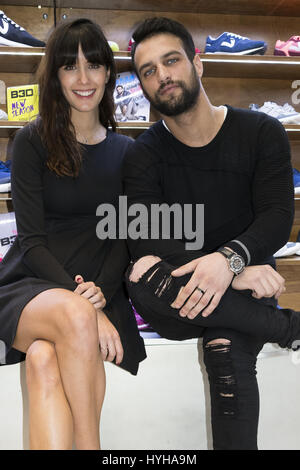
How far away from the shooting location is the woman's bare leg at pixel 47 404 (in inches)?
38.6

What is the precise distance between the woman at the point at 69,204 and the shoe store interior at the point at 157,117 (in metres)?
0.13

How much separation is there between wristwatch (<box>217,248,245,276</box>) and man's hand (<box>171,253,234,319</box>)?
1 cm

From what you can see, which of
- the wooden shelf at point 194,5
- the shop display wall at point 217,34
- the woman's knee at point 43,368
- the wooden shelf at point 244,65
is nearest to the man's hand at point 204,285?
the woman's knee at point 43,368

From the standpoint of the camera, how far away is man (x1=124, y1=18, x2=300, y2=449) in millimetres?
1145

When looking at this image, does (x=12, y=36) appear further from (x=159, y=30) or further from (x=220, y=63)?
(x=159, y=30)

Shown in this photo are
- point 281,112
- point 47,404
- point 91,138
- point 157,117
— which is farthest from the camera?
point 157,117

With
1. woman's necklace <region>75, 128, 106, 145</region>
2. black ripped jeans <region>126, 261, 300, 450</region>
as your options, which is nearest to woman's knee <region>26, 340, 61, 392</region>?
black ripped jeans <region>126, 261, 300, 450</region>

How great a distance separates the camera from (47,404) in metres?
1.01

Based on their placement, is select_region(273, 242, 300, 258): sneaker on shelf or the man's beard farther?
select_region(273, 242, 300, 258): sneaker on shelf

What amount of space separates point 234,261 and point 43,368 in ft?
1.60

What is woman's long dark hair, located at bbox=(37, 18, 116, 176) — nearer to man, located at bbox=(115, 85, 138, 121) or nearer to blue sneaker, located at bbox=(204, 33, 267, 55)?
man, located at bbox=(115, 85, 138, 121)

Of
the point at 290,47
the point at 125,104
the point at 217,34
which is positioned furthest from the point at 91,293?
the point at 217,34

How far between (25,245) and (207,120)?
23.7 inches
